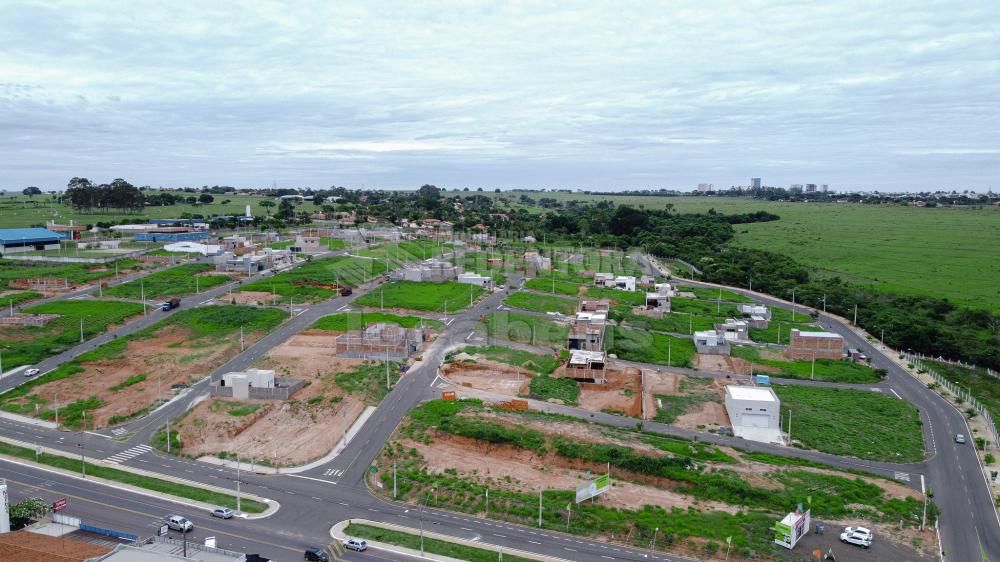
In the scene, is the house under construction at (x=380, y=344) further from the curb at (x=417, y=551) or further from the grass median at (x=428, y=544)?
the grass median at (x=428, y=544)

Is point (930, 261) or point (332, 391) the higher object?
point (930, 261)

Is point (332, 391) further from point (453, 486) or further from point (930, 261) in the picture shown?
point (930, 261)

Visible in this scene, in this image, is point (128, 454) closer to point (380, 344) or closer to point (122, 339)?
point (380, 344)

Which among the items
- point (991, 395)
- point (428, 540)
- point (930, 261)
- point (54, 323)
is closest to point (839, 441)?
point (991, 395)

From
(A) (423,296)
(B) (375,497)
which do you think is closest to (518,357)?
(B) (375,497)

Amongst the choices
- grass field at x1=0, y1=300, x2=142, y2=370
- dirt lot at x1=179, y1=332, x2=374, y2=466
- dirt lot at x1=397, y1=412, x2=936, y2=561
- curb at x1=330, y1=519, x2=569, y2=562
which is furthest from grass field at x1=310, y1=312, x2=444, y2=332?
curb at x1=330, y1=519, x2=569, y2=562

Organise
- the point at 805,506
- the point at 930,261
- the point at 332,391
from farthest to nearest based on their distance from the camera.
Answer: the point at 930,261
the point at 332,391
the point at 805,506
